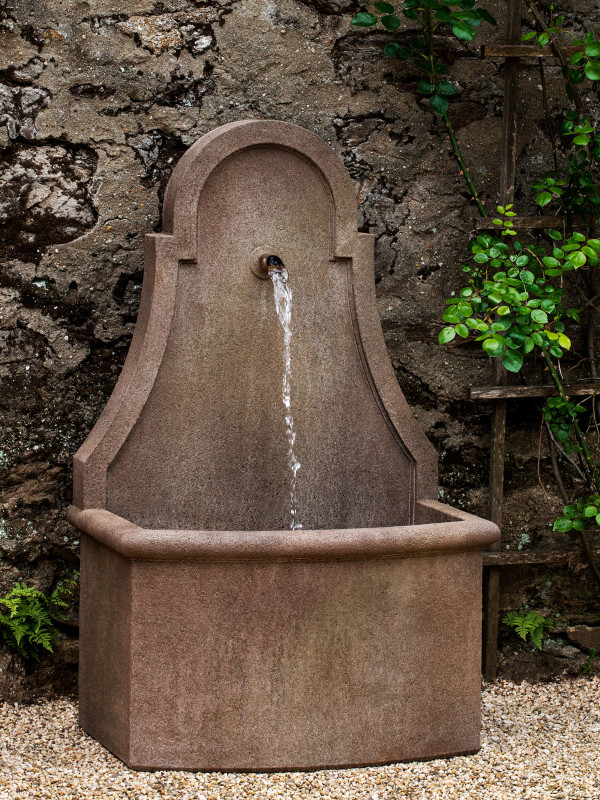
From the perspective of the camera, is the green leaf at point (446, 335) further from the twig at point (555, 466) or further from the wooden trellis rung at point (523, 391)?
the twig at point (555, 466)

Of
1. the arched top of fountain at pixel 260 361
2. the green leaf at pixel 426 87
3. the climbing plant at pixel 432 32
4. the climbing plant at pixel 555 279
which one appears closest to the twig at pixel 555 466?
the climbing plant at pixel 555 279

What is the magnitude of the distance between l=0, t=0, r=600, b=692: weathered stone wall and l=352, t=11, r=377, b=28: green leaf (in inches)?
6.0

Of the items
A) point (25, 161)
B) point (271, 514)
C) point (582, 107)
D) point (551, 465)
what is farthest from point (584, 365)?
point (25, 161)

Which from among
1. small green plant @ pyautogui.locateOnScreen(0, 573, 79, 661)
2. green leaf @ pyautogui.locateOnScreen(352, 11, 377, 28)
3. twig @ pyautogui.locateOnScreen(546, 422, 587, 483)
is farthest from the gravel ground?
green leaf @ pyautogui.locateOnScreen(352, 11, 377, 28)

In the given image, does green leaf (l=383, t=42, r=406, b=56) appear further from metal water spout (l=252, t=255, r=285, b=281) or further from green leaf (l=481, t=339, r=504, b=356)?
green leaf (l=481, t=339, r=504, b=356)

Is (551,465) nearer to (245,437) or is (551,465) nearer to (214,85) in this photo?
(245,437)

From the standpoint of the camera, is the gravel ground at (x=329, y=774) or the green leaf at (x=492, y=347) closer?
the gravel ground at (x=329, y=774)

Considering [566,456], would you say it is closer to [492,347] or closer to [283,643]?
[492,347]

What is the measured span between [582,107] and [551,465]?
1.26 meters

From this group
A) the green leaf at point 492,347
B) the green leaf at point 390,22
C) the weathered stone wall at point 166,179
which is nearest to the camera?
the green leaf at point 492,347

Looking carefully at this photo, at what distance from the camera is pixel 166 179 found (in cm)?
333

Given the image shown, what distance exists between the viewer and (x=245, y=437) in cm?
320

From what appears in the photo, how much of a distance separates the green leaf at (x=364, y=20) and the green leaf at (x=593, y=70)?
704 mm

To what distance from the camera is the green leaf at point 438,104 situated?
3369mm
